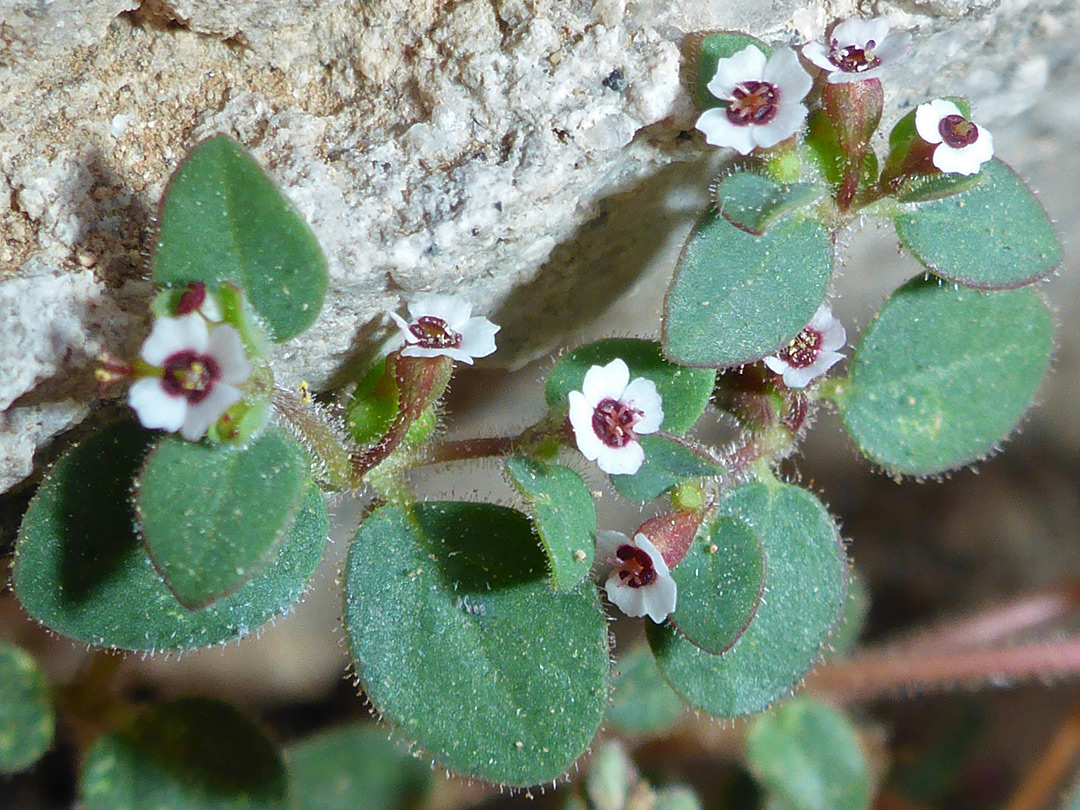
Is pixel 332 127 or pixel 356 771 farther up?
pixel 332 127

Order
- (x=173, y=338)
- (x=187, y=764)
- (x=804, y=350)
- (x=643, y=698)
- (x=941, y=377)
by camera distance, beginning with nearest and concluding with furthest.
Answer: (x=173, y=338) → (x=804, y=350) → (x=941, y=377) → (x=187, y=764) → (x=643, y=698)

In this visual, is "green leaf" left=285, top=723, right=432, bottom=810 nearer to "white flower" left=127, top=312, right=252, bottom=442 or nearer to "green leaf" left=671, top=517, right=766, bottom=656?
"green leaf" left=671, top=517, right=766, bottom=656

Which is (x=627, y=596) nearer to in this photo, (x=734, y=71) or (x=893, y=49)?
(x=734, y=71)

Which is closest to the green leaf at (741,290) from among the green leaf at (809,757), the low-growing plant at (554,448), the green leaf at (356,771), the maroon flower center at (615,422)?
the low-growing plant at (554,448)

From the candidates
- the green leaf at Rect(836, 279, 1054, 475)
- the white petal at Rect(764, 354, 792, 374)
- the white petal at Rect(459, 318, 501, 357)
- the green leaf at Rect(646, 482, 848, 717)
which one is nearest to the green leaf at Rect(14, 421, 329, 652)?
the white petal at Rect(459, 318, 501, 357)

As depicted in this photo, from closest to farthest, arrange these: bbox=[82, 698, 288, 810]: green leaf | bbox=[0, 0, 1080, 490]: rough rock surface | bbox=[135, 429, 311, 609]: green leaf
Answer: bbox=[135, 429, 311, 609]: green leaf
bbox=[0, 0, 1080, 490]: rough rock surface
bbox=[82, 698, 288, 810]: green leaf

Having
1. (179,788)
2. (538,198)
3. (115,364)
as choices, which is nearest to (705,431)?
(538,198)

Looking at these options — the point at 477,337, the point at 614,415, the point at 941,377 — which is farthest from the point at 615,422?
the point at 941,377
